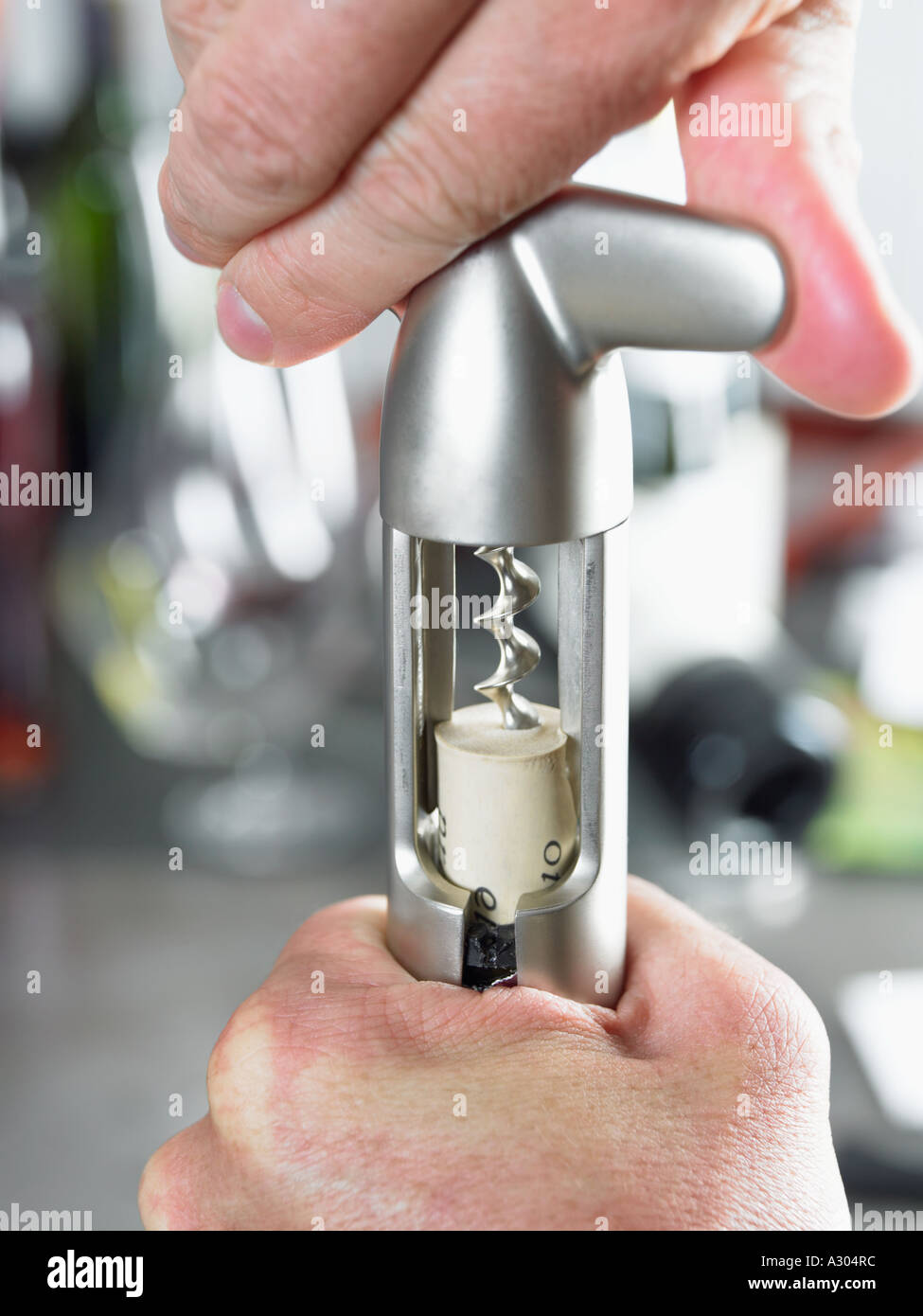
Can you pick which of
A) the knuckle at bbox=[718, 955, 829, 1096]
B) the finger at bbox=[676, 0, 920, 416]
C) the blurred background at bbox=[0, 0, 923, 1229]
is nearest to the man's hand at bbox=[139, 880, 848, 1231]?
the knuckle at bbox=[718, 955, 829, 1096]

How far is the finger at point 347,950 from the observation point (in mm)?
334

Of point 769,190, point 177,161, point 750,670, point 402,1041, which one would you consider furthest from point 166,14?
point 750,670

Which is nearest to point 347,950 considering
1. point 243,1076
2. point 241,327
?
point 243,1076

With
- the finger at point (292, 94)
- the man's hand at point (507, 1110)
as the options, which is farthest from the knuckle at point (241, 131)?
the man's hand at point (507, 1110)

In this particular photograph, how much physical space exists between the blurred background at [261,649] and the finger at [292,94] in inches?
15.7

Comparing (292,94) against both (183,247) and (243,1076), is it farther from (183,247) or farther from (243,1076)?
(243,1076)

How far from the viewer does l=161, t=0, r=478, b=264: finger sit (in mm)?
229

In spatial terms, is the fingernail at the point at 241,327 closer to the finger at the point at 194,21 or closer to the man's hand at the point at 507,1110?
the finger at the point at 194,21

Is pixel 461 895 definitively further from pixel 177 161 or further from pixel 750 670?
pixel 750 670

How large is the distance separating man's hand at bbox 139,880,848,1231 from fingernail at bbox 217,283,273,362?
157 millimetres

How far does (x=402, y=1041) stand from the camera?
31 centimetres

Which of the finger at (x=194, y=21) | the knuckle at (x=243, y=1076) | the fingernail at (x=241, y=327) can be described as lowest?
the knuckle at (x=243, y=1076)

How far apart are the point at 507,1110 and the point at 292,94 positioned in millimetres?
212
